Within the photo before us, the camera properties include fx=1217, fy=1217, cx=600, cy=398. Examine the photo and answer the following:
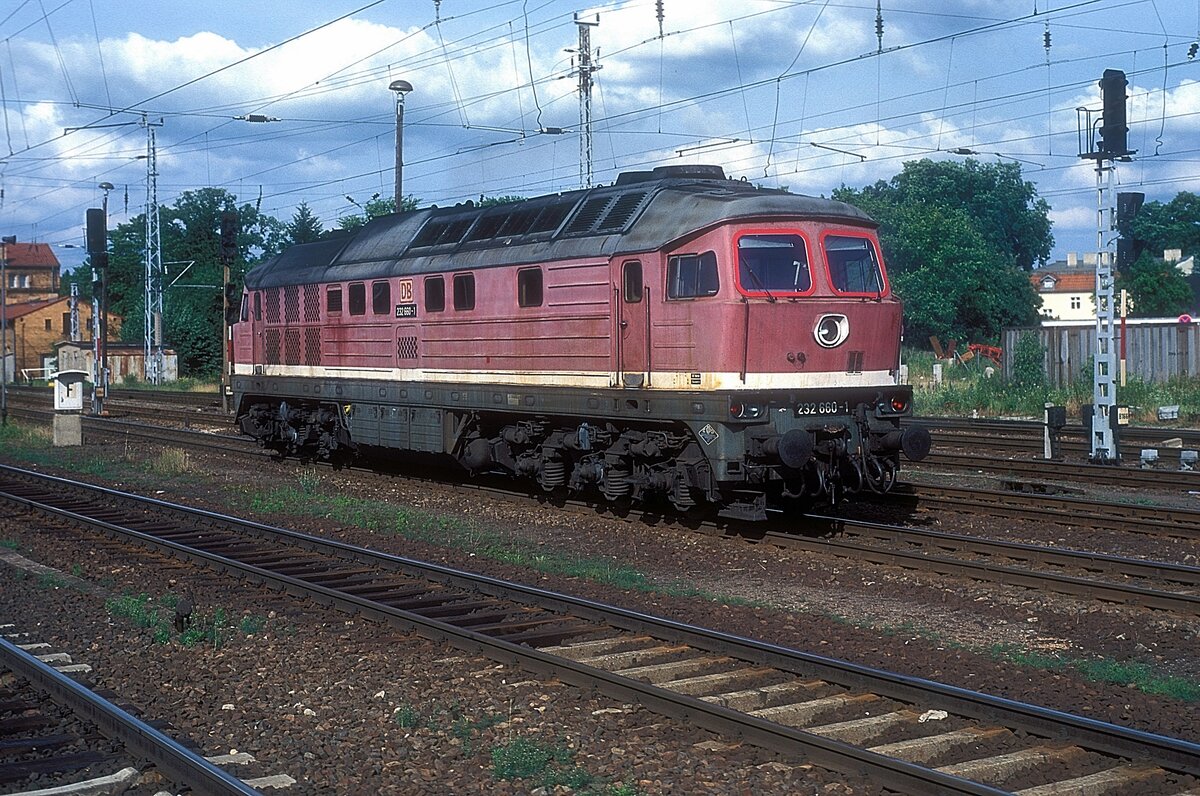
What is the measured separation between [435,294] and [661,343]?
16.5 ft

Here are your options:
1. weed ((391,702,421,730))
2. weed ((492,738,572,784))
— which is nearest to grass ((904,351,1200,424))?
weed ((391,702,421,730))

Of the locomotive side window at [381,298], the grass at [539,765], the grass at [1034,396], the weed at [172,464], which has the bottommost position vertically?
the grass at [539,765]

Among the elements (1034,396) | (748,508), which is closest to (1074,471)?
(748,508)

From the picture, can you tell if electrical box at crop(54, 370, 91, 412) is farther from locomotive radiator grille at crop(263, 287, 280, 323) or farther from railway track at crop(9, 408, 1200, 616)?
railway track at crop(9, 408, 1200, 616)

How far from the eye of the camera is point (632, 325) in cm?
1430

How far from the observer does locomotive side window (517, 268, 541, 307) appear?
1564cm

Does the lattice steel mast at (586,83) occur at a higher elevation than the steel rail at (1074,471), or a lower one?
higher

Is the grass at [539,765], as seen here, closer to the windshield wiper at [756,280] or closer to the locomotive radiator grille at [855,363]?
the windshield wiper at [756,280]

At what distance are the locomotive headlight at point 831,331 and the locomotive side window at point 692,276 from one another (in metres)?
1.31

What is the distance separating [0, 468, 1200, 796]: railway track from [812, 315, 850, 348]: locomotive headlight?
198 inches

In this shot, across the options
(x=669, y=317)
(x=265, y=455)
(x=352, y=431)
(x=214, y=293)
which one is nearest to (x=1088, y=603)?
(x=669, y=317)

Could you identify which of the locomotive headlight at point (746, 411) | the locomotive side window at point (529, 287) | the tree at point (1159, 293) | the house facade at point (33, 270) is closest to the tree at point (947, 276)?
the tree at point (1159, 293)

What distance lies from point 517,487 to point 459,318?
2943mm

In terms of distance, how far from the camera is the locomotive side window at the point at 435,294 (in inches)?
694
